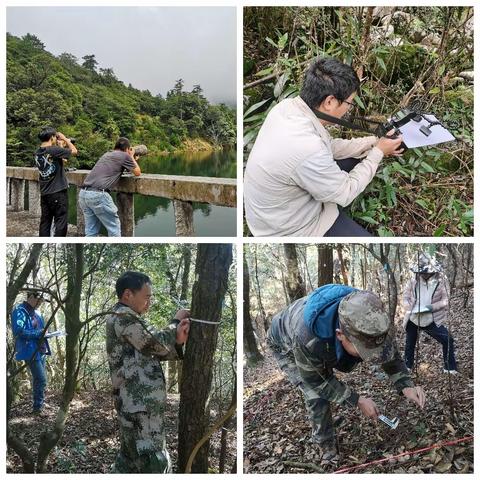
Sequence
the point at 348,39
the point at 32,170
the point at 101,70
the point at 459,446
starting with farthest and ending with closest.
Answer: the point at 101,70
the point at 32,170
the point at 348,39
the point at 459,446

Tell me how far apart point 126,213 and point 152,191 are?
0.25m

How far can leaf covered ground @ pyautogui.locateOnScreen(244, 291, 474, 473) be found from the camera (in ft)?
8.26

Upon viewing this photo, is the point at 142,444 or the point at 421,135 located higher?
the point at 421,135

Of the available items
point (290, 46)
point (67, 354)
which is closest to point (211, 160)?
point (290, 46)

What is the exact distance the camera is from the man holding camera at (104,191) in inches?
124

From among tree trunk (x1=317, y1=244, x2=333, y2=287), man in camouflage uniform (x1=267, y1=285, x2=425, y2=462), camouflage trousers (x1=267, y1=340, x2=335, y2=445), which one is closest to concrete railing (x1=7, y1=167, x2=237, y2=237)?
tree trunk (x1=317, y1=244, x2=333, y2=287)

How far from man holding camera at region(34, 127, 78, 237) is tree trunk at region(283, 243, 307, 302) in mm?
1446

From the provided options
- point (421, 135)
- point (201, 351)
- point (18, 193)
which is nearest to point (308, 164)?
point (421, 135)

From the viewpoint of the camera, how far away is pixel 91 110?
3.52m

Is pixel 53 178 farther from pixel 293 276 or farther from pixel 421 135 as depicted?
pixel 421 135

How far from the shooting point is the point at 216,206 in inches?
114

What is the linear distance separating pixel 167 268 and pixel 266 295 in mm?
536

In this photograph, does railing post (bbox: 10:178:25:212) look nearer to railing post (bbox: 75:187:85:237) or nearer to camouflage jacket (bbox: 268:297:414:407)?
railing post (bbox: 75:187:85:237)
